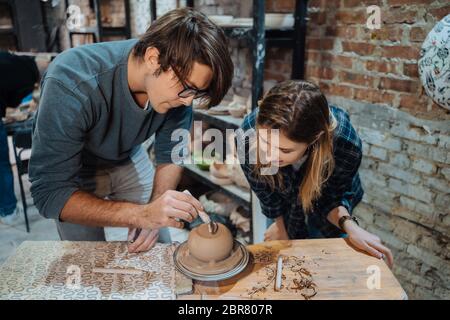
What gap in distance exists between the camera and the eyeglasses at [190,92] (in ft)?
4.26

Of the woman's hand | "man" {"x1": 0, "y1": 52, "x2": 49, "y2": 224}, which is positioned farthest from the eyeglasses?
"man" {"x1": 0, "y1": 52, "x2": 49, "y2": 224}

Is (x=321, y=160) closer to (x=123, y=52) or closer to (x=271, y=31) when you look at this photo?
(x=123, y=52)

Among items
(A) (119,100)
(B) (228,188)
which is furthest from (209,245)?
(B) (228,188)

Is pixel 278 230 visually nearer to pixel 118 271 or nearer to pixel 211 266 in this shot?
pixel 211 266

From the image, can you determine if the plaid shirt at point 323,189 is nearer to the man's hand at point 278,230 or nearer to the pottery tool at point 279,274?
the man's hand at point 278,230

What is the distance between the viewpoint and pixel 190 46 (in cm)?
124

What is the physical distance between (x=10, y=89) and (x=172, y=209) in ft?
6.01

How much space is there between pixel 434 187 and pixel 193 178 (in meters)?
1.87

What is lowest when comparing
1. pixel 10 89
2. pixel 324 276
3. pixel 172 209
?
pixel 324 276

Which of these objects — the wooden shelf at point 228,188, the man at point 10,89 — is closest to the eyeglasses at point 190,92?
the man at point 10,89

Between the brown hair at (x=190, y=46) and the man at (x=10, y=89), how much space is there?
1082mm

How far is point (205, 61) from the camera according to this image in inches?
49.1

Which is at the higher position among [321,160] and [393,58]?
[393,58]
